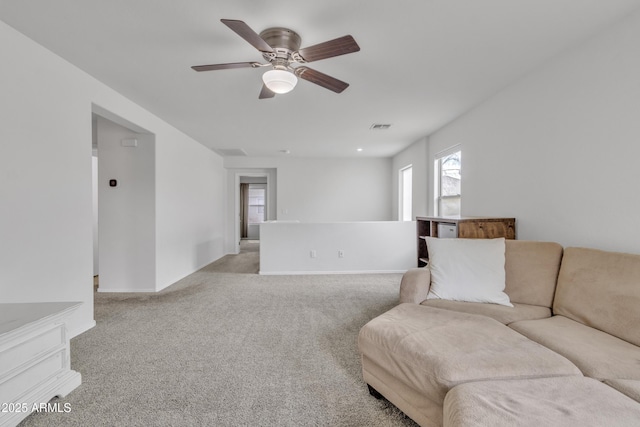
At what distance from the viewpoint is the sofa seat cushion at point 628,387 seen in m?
1.02

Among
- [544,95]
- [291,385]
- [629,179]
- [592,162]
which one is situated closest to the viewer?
[291,385]

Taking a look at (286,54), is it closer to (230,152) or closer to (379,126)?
(379,126)

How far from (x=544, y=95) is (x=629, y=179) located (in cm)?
108

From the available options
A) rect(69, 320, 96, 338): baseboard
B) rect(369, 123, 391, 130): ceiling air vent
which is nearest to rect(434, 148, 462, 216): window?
rect(369, 123, 391, 130): ceiling air vent

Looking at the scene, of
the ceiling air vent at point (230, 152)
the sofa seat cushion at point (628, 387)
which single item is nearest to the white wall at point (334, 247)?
the ceiling air vent at point (230, 152)

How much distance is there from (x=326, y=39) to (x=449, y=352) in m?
2.21

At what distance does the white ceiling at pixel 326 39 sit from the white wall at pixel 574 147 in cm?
18

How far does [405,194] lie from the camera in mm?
6441

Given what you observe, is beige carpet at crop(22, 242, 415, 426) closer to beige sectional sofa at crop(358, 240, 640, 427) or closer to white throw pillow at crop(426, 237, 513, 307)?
beige sectional sofa at crop(358, 240, 640, 427)

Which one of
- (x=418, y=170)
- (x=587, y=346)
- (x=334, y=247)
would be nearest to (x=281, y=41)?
(x=587, y=346)

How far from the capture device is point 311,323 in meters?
2.64

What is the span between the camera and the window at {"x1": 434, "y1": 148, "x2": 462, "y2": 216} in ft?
13.6

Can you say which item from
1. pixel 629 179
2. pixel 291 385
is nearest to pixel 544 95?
pixel 629 179

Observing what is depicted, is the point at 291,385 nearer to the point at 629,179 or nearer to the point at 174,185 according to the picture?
the point at 629,179
